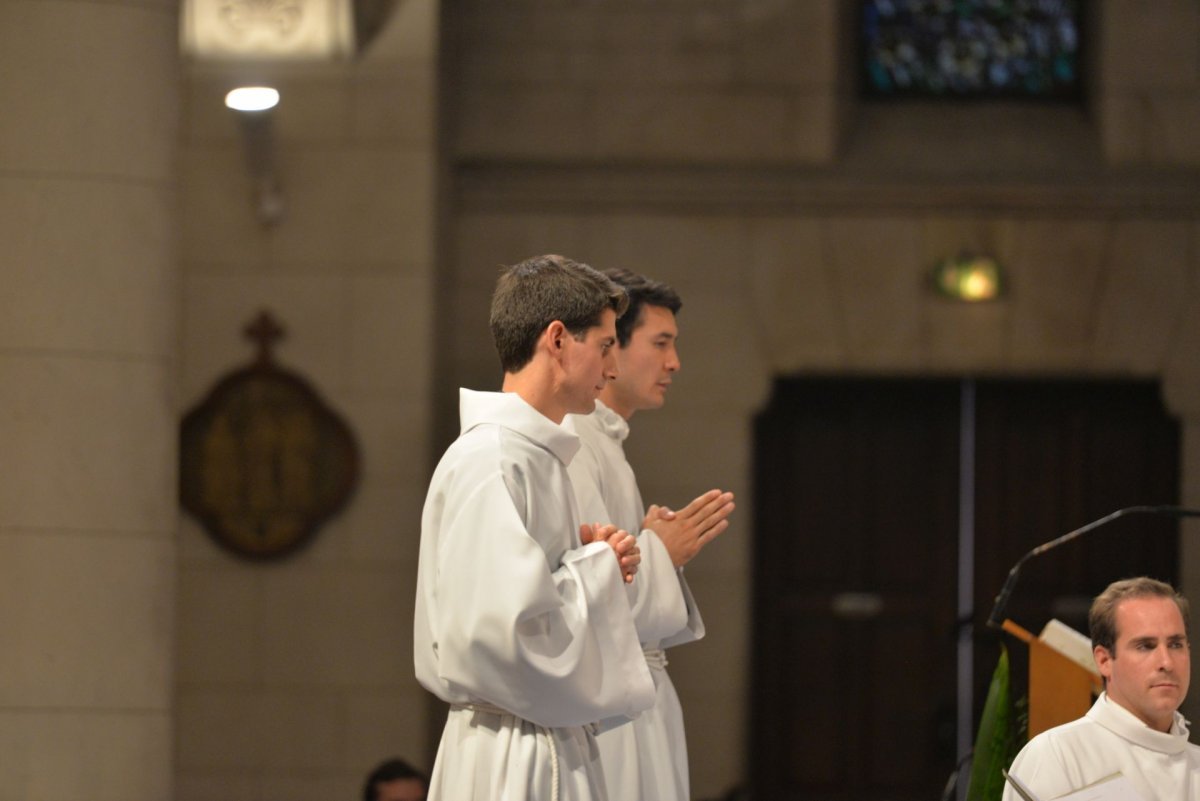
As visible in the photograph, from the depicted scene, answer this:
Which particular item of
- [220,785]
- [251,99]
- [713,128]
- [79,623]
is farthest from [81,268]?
[713,128]

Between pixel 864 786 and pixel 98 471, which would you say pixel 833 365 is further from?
A: pixel 98 471

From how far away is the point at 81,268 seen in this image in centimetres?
502

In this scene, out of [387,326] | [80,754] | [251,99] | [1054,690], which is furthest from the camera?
[387,326]

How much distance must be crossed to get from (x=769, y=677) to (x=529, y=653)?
566cm

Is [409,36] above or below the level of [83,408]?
above

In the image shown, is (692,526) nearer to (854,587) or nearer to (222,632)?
(222,632)

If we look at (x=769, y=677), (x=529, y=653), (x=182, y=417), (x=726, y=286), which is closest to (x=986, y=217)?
(x=726, y=286)

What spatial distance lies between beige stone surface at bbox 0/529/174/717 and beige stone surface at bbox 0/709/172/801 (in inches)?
0.9

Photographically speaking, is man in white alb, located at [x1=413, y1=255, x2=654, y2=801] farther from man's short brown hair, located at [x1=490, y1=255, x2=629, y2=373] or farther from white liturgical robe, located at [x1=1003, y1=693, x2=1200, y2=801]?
white liturgical robe, located at [x1=1003, y1=693, x2=1200, y2=801]

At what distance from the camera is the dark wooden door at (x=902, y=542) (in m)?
8.45

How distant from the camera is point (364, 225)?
774 cm

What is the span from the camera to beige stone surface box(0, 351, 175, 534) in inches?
195

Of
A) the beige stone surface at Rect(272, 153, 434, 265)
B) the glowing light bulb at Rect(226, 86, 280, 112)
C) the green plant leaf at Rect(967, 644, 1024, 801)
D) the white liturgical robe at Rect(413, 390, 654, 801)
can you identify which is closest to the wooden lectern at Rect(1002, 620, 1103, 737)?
the green plant leaf at Rect(967, 644, 1024, 801)

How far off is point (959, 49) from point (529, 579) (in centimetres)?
617
